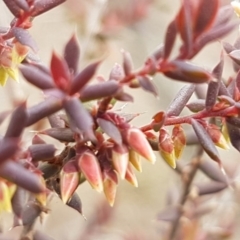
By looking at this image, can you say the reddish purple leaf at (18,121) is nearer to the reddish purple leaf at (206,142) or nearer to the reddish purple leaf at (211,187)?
the reddish purple leaf at (206,142)

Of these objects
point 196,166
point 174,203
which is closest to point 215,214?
point 174,203


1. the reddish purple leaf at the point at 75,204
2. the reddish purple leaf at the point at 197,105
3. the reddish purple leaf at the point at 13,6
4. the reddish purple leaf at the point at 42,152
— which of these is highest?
the reddish purple leaf at the point at 13,6

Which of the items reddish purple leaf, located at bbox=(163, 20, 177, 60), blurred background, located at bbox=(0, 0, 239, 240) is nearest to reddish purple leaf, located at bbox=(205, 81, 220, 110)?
→ reddish purple leaf, located at bbox=(163, 20, 177, 60)

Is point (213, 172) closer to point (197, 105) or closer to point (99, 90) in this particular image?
point (197, 105)

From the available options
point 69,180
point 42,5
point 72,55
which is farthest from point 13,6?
point 69,180

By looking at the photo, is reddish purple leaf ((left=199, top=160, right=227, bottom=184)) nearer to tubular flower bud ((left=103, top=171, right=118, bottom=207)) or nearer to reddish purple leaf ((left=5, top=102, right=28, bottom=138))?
tubular flower bud ((left=103, top=171, right=118, bottom=207))

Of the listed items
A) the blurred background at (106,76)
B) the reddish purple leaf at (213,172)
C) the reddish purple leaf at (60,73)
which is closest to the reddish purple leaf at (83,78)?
the reddish purple leaf at (60,73)
